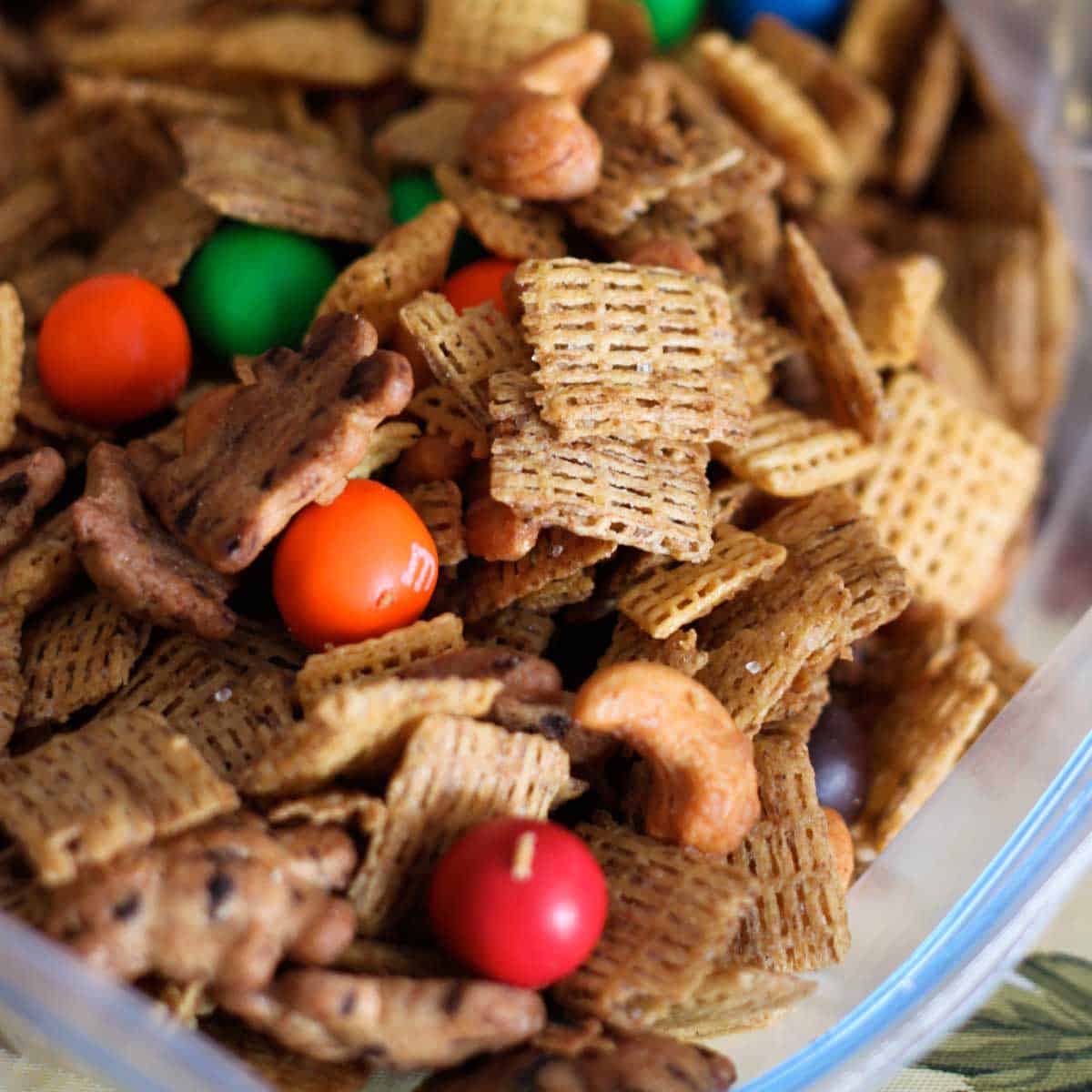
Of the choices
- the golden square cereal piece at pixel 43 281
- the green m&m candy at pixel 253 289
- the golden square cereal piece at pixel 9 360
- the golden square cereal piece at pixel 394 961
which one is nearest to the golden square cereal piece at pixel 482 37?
the green m&m candy at pixel 253 289

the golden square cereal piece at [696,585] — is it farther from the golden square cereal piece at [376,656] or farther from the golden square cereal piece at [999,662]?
the golden square cereal piece at [999,662]

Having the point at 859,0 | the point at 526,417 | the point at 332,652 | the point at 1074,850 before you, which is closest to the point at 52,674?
the point at 332,652

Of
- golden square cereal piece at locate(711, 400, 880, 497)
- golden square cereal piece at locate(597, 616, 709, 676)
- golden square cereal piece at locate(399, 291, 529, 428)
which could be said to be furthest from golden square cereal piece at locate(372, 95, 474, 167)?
golden square cereal piece at locate(597, 616, 709, 676)

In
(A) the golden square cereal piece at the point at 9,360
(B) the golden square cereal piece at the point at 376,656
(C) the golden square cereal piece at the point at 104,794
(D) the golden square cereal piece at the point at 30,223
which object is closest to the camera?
(C) the golden square cereal piece at the point at 104,794

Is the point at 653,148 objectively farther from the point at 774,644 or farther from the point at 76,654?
the point at 76,654

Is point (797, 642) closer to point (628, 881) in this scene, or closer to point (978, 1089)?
point (628, 881)

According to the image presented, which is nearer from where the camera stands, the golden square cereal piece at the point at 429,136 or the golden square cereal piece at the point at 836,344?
the golden square cereal piece at the point at 836,344

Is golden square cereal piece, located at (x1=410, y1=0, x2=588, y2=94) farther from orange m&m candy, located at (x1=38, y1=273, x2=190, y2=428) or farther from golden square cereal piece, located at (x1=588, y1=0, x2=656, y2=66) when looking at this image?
orange m&m candy, located at (x1=38, y1=273, x2=190, y2=428)
